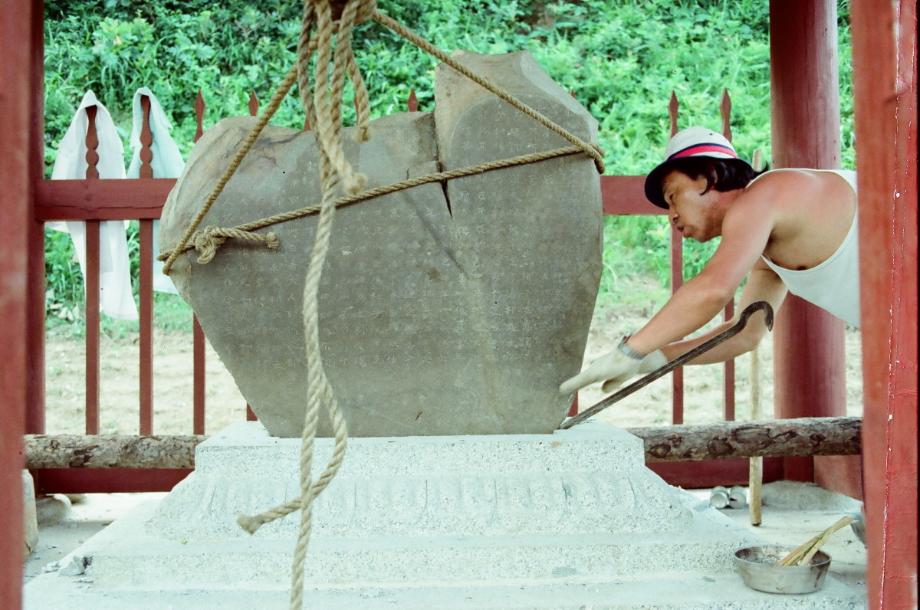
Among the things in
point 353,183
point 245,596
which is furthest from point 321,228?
point 245,596

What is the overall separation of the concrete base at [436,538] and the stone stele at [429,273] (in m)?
0.13

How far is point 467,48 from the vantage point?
7.92m

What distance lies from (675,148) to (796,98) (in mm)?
1417

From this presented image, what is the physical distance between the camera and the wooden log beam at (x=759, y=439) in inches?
133

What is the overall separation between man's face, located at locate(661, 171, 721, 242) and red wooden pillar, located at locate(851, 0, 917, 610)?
1599 mm

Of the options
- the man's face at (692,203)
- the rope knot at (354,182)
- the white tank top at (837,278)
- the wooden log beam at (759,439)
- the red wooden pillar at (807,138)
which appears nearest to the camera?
the rope knot at (354,182)

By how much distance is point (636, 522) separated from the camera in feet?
7.40

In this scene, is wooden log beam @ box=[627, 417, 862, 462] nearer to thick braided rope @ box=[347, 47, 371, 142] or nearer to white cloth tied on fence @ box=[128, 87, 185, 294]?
white cloth tied on fence @ box=[128, 87, 185, 294]

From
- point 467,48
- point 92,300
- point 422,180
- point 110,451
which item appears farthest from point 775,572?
point 467,48

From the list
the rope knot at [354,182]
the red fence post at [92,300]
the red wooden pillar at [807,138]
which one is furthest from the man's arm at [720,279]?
the red fence post at [92,300]

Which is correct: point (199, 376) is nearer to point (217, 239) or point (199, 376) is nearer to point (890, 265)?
point (217, 239)

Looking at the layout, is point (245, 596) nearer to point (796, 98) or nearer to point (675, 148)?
point (675, 148)

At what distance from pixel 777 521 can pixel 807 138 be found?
1540 mm

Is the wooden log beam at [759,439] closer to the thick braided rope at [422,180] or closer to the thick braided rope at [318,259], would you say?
the thick braided rope at [422,180]
